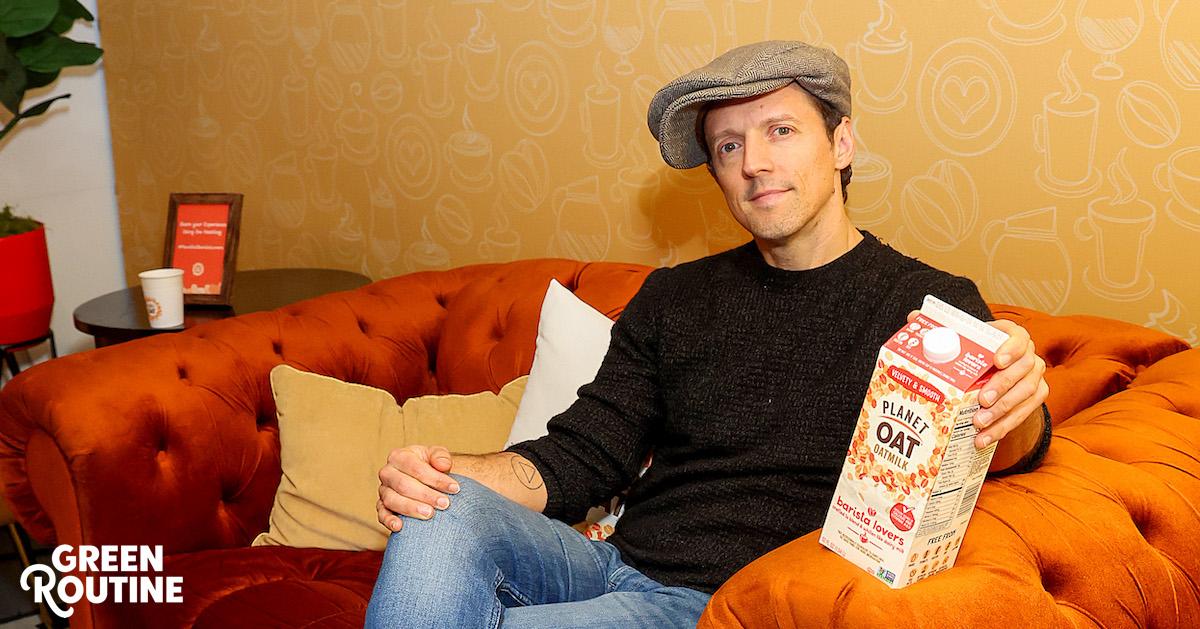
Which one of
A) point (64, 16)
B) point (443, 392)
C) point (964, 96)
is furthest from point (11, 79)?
point (964, 96)

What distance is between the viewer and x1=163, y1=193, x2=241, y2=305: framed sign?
95.5 inches

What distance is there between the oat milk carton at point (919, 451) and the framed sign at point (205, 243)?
1.81 metres

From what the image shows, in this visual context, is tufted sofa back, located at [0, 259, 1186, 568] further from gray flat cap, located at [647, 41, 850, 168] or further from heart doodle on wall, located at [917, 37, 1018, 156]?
gray flat cap, located at [647, 41, 850, 168]

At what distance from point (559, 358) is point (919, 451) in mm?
932

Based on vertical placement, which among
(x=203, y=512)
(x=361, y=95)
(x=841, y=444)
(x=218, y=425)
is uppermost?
(x=361, y=95)

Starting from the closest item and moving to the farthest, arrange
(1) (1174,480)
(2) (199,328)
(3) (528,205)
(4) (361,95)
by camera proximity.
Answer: (1) (1174,480), (2) (199,328), (3) (528,205), (4) (361,95)

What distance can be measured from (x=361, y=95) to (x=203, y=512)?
122cm

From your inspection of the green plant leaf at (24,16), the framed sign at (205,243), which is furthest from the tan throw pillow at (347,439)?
the green plant leaf at (24,16)

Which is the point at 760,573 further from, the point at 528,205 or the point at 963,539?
the point at 528,205

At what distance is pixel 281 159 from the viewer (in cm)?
288

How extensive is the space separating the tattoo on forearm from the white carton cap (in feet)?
2.24

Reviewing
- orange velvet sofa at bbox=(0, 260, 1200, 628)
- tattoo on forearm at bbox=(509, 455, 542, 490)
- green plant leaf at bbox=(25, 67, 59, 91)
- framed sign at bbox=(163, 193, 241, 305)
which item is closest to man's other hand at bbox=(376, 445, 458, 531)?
tattoo on forearm at bbox=(509, 455, 542, 490)

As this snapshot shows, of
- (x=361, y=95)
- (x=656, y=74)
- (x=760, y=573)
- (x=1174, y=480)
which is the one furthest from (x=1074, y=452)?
(x=361, y=95)

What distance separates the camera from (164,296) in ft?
7.38
